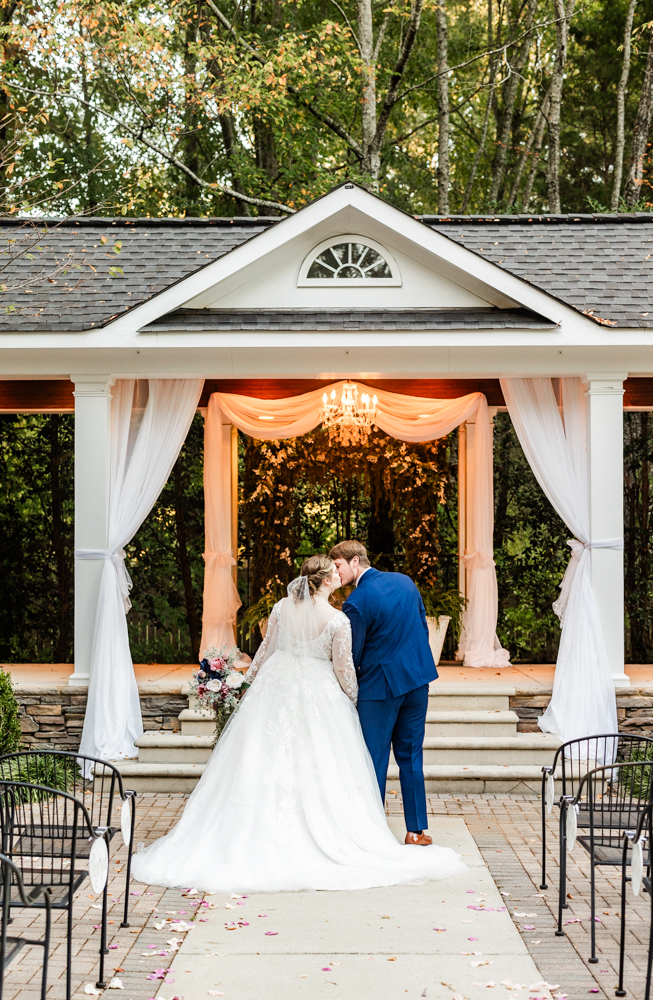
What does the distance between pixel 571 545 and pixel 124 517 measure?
3700 millimetres

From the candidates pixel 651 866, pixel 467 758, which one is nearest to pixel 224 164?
pixel 467 758

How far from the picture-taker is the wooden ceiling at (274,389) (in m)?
9.12

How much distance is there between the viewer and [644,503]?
11891 mm

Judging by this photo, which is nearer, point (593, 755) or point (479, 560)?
point (593, 755)

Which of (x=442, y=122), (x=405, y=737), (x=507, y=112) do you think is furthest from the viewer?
(x=507, y=112)

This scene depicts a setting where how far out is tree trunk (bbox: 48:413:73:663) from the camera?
12172mm

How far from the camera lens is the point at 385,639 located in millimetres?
5379

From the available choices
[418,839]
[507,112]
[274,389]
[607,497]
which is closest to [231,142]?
[507,112]

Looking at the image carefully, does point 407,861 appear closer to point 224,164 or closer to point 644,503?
point 644,503

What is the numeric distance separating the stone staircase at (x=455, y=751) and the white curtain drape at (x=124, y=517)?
287 millimetres

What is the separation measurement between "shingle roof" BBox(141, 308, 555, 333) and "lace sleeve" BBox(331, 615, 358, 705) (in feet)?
9.32

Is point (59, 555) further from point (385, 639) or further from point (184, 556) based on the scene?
point (385, 639)

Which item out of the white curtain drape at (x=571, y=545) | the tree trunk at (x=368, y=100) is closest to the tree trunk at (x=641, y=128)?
the tree trunk at (x=368, y=100)

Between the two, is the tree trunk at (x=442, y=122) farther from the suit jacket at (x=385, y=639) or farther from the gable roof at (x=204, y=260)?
the suit jacket at (x=385, y=639)
